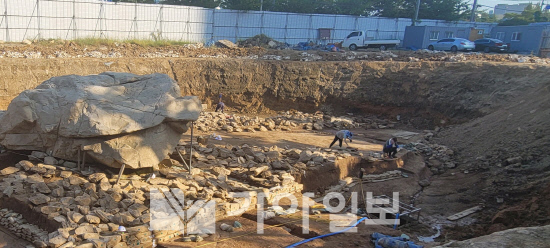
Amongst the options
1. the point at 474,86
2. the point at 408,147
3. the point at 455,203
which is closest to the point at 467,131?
the point at 408,147

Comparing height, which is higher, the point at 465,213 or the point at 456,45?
the point at 456,45

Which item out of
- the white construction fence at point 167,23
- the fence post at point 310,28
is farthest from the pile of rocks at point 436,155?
the fence post at point 310,28

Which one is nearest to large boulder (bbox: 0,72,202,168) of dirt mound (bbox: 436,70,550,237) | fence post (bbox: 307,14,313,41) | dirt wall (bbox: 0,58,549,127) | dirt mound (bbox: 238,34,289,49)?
dirt mound (bbox: 436,70,550,237)

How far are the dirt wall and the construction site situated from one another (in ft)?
0.45

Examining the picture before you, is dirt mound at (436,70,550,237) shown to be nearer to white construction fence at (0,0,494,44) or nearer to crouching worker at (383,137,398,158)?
crouching worker at (383,137,398,158)

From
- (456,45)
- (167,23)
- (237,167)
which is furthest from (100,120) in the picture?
(456,45)

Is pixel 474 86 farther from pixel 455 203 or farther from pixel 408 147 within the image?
pixel 455 203

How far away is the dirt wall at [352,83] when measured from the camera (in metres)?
18.1

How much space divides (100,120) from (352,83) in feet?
49.1

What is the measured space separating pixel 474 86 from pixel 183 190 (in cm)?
1536

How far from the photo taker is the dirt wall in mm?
18078

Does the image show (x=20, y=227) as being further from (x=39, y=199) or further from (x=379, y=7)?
(x=379, y=7)

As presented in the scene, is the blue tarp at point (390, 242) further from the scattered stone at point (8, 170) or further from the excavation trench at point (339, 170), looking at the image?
the scattered stone at point (8, 170)

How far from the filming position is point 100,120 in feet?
27.9
